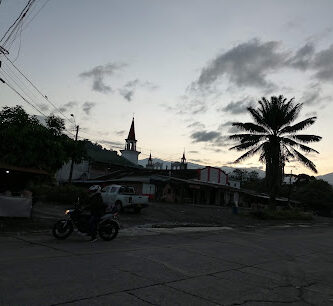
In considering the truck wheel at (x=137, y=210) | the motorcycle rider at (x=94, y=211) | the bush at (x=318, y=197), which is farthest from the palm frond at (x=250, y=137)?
the bush at (x=318, y=197)

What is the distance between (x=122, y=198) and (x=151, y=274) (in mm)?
16672

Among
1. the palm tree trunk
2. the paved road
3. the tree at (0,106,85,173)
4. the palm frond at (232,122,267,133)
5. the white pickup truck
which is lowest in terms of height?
the paved road

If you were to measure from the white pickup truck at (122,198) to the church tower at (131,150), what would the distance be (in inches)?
2150

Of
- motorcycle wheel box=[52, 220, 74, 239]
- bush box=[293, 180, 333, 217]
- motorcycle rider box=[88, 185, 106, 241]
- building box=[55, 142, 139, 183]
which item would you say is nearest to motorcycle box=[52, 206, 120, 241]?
motorcycle wheel box=[52, 220, 74, 239]

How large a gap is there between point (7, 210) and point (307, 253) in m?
11.7

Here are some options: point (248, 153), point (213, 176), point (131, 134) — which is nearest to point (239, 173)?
point (131, 134)

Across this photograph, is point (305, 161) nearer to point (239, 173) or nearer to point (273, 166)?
point (273, 166)

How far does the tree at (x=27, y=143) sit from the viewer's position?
17.7 metres

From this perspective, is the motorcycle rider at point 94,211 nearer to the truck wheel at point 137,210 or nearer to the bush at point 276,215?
the truck wheel at point 137,210

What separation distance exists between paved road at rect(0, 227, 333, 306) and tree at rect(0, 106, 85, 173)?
6301mm

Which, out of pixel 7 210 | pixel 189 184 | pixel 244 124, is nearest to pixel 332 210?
pixel 189 184

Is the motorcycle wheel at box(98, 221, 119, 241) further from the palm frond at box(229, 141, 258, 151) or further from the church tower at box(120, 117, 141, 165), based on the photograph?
the church tower at box(120, 117, 141, 165)

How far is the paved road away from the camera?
6.05 metres

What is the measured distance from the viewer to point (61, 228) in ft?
40.0
